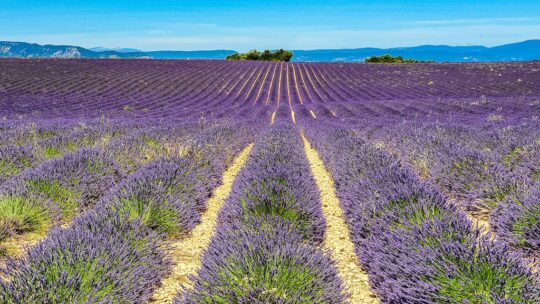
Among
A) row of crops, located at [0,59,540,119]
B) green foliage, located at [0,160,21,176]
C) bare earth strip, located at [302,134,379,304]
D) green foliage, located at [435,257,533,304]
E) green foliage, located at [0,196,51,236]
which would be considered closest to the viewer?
green foliage, located at [435,257,533,304]

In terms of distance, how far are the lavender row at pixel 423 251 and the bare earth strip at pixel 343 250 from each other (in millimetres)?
101

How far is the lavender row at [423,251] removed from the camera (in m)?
2.39

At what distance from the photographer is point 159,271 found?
132 inches

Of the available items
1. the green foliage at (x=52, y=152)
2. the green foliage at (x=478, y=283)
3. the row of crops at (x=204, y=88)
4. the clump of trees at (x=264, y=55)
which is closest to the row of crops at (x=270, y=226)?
the green foliage at (x=478, y=283)

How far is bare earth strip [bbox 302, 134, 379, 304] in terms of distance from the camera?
3164 millimetres

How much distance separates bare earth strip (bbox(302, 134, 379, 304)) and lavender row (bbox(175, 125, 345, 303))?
0.60 feet

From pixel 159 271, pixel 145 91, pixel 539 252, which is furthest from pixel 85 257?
pixel 145 91

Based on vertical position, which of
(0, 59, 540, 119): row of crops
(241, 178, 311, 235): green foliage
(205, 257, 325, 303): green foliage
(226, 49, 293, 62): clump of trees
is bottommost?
(0, 59, 540, 119): row of crops

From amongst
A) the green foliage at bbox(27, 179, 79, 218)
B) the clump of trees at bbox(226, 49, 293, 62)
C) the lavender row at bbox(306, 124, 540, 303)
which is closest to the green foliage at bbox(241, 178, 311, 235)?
the lavender row at bbox(306, 124, 540, 303)

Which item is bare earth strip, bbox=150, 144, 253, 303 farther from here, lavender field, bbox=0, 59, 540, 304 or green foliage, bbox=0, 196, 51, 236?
green foliage, bbox=0, 196, 51, 236

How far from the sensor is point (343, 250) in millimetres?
4109

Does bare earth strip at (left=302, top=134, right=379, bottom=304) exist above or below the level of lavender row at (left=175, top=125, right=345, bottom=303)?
below

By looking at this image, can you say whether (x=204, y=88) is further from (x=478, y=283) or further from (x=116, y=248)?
(x=478, y=283)

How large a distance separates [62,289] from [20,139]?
8412mm
